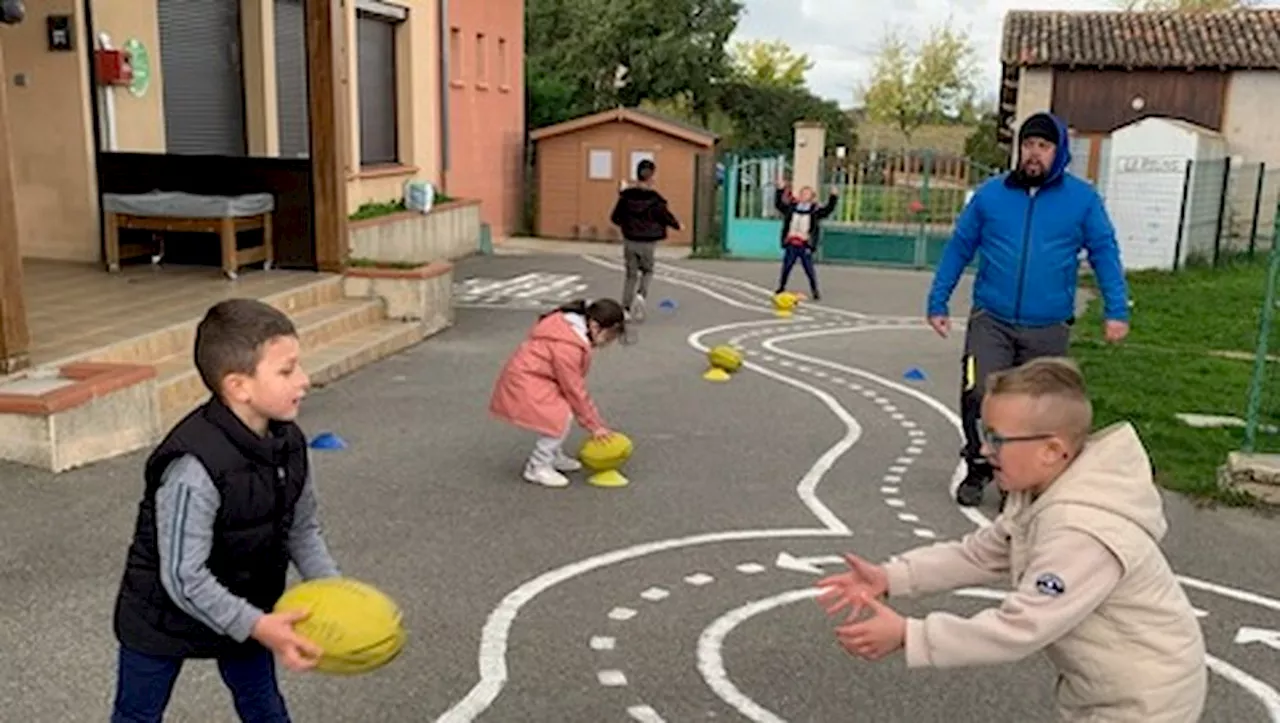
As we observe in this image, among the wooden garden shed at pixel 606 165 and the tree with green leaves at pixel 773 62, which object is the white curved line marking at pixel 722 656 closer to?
the wooden garden shed at pixel 606 165

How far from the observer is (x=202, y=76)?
1395cm

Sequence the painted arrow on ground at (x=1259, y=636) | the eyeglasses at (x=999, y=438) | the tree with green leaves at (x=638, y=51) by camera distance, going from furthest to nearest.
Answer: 1. the tree with green leaves at (x=638, y=51)
2. the painted arrow on ground at (x=1259, y=636)
3. the eyeglasses at (x=999, y=438)

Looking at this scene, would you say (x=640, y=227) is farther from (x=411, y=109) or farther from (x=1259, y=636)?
(x=1259, y=636)

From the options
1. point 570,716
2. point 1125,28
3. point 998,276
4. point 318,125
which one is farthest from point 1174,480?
point 1125,28

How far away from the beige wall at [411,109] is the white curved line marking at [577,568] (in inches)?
434

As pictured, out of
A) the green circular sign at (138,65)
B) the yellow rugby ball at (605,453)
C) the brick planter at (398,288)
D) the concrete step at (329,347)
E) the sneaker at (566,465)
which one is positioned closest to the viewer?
the yellow rugby ball at (605,453)

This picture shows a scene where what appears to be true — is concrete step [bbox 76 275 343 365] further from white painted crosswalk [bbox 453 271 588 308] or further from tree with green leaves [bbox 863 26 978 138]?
tree with green leaves [bbox 863 26 978 138]

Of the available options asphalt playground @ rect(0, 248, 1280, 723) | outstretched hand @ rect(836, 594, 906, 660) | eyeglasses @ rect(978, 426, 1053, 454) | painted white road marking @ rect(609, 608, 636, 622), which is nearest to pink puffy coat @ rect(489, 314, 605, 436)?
asphalt playground @ rect(0, 248, 1280, 723)

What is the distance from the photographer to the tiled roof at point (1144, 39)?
93.5 ft

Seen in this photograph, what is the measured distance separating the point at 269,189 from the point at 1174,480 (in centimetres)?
882

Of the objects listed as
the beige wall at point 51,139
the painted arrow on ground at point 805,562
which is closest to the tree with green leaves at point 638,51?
the beige wall at point 51,139

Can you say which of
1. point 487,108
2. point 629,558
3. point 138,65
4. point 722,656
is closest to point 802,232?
point 138,65

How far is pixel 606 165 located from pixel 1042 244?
69.5 feet

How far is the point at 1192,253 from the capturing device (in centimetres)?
2158
